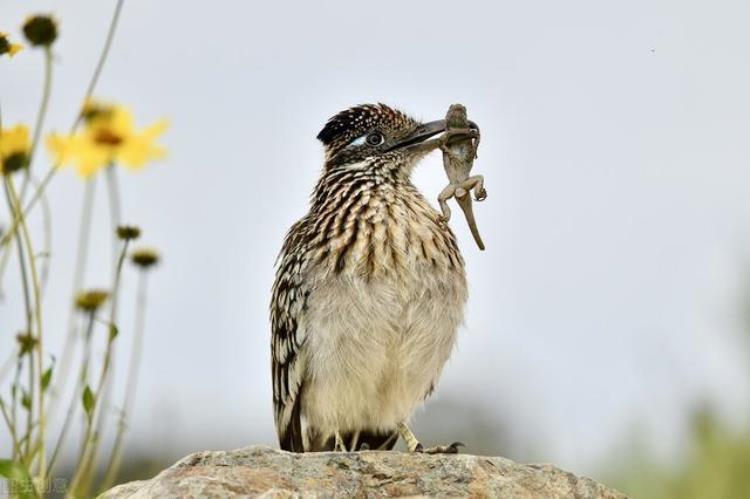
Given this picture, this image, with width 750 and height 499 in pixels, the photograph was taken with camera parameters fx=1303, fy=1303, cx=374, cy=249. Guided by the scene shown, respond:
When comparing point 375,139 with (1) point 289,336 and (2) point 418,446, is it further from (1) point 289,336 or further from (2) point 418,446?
(2) point 418,446

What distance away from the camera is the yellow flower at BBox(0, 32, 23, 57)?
4.14 m

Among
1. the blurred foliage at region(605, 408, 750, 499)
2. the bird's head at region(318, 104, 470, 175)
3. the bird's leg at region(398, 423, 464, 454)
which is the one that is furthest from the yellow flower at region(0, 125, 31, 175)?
the blurred foliage at region(605, 408, 750, 499)

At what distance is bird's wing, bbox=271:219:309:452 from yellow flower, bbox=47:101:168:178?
2.31m

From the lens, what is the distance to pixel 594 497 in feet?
16.6

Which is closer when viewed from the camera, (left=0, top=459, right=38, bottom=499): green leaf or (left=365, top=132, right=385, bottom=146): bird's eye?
(left=0, top=459, right=38, bottom=499): green leaf

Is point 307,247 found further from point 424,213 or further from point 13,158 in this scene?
point 13,158

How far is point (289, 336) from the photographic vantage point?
644 centimetres

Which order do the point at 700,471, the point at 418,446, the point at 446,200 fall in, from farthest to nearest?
the point at 700,471, the point at 446,200, the point at 418,446

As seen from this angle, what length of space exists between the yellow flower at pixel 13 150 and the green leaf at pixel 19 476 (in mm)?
878

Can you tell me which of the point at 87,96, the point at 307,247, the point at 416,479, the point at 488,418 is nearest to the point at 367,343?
the point at 307,247

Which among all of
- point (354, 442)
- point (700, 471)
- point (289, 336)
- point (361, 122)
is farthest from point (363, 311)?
point (700, 471)

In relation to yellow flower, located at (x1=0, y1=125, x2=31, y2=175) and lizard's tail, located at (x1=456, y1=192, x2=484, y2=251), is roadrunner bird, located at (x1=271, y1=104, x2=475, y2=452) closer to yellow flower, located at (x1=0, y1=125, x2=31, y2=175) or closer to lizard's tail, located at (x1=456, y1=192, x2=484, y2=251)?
lizard's tail, located at (x1=456, y1=192, x2=484, y2=251)

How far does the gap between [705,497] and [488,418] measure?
5191 millimetres

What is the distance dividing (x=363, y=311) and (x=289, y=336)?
559 mm
